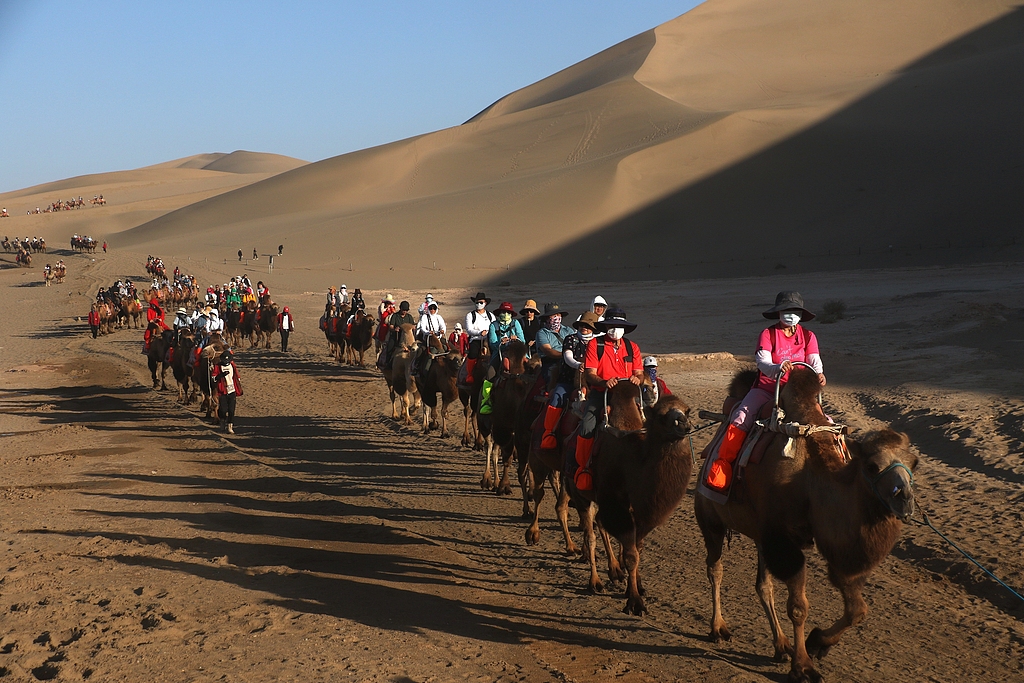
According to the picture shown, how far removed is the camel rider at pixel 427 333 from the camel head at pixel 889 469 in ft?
38.9

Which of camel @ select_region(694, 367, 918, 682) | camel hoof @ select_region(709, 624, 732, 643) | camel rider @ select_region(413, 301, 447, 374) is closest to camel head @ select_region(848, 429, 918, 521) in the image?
camel @ select_region(694, 367, 918, 682)

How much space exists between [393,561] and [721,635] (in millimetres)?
3817

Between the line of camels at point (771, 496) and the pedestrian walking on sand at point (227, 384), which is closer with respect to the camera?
the line of camels at point (771, 496)

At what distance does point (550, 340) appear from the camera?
36.7 ft

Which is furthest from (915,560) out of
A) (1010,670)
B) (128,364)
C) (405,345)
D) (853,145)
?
(853,145)

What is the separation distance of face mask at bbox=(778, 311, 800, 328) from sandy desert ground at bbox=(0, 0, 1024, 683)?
8.63ft

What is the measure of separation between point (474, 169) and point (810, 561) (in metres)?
90.3

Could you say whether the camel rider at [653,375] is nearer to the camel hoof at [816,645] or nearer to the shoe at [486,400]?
the camel hoof at [816,645]

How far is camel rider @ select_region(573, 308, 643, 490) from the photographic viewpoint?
28.9 ft

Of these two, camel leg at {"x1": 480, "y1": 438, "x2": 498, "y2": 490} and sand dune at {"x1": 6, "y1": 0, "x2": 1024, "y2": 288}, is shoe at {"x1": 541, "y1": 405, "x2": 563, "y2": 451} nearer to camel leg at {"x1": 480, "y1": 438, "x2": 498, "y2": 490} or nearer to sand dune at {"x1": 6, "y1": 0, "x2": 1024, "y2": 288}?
camel leg at {"x1": 480, "y1": 438, "x2": 498, "y2": 490}

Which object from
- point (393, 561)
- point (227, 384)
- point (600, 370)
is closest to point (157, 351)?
point (227, 384)

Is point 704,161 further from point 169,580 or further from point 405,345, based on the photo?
point 169,580

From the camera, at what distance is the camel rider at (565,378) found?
963 centimetres

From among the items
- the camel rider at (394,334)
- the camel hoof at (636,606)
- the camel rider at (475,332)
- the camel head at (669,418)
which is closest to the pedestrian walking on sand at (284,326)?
the camel rider at (394,334)
